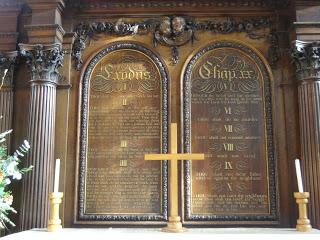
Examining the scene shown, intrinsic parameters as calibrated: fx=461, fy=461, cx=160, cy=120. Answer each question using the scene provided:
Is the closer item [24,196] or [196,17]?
[24,196]

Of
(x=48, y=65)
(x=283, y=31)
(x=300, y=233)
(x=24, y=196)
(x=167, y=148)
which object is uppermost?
(x=283, y=31)

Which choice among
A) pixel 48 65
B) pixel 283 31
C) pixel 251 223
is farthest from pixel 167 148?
pixel 283 31

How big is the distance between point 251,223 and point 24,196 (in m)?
3.25

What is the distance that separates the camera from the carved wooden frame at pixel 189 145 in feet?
21.8

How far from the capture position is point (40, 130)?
261 inches

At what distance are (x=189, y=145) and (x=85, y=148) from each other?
1565mm

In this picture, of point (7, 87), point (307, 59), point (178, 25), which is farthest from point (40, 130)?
point (307, 59)

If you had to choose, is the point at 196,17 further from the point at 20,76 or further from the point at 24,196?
the point at 24,196

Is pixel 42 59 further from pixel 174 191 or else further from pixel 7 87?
pixel 174 191

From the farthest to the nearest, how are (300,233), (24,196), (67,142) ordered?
(67,142)
(24,196)
(300,233)

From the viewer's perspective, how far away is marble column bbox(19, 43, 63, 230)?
6434 mm

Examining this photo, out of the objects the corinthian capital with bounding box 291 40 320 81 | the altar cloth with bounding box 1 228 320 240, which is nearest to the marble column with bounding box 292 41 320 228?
the corinthian capital with bounding box 291 40 320 81

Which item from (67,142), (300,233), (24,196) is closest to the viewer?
(300,233)

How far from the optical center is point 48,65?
6.81 metres
